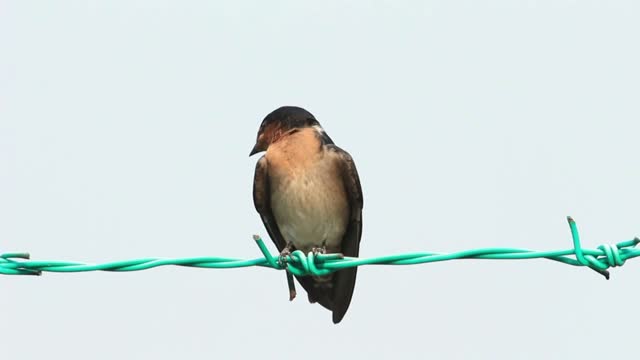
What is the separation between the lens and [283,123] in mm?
7805

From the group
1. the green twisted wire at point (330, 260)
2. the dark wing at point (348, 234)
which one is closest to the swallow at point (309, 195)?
A: the dark wing at point (348, 234)

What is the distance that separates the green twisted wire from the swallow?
86.6 inches

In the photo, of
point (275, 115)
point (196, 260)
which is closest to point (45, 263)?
point (196, 260)

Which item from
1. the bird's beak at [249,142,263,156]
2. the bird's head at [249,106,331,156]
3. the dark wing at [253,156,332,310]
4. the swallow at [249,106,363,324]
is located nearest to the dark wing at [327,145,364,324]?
the swallow at [249,106,363,324]

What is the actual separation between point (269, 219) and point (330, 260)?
8.55ft

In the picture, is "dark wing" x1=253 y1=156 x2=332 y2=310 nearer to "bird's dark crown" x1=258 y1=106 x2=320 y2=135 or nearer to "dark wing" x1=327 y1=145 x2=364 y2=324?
"dark wing" x1=327 y1=145 x2=364 y2=324

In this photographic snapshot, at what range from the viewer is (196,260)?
4.93 metres

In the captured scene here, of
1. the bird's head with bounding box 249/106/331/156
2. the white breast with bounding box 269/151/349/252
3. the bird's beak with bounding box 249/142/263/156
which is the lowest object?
the white breast with bounding box 269/151/349/252

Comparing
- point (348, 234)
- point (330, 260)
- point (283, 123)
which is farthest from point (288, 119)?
point (330, 260)

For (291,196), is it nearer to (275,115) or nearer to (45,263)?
(275,115)

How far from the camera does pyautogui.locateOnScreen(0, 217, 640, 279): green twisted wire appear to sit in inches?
181

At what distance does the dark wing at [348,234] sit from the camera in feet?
24.8

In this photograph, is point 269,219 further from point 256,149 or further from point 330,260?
point 330,260

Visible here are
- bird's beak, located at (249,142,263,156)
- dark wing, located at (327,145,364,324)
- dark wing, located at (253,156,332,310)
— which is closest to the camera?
dark wing, located at (327,145,364,324)
